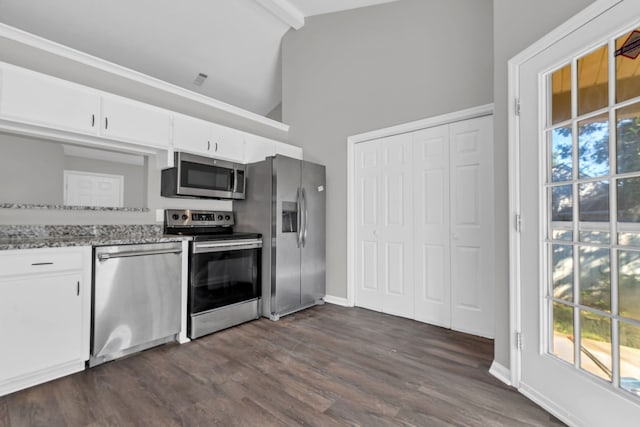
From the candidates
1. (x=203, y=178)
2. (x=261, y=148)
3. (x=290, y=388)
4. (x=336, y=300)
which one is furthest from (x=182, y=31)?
(x=290, y=388)

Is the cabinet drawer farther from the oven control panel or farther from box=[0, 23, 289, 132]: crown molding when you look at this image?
box=[0, 23, 289, 132]: crown molding

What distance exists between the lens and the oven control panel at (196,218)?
2969 millimetres

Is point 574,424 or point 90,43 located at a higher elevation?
point 90,43

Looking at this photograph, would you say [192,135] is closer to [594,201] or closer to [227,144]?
[227,144]

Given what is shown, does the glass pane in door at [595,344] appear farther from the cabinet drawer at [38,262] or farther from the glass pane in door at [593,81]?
the cabinet drawer at [38,262]

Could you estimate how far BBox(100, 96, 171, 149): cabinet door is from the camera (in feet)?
8.02

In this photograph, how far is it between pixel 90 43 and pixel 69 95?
5.24 ft

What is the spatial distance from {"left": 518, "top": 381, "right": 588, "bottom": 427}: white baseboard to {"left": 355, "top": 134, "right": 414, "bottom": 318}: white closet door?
55.1 inches

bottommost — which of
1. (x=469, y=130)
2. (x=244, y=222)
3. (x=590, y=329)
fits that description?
(x=590, y=329)

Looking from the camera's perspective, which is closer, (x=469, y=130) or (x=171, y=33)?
(x=469, y=130)

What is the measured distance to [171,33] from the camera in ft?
11.7

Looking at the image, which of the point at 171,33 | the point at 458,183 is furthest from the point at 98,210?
the point at 458,183

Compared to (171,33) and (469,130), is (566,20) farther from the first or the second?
(171,33)

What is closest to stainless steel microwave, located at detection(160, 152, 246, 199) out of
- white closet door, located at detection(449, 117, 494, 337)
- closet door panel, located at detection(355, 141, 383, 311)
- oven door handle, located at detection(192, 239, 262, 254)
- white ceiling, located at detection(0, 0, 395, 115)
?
oven door handle, located at detection(192, 239, 262, 254)
